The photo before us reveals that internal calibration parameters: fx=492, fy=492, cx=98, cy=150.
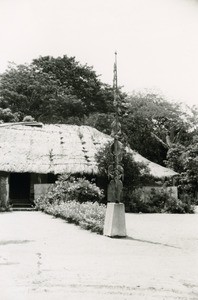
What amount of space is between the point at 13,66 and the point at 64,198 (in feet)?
62.6

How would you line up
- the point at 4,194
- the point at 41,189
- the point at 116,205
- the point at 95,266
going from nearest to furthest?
the point at 95,266
the point at 116,205
the point at 4,194
the point at 41,189

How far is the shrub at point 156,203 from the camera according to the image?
70.0 ft

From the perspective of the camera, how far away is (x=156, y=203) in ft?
72.1

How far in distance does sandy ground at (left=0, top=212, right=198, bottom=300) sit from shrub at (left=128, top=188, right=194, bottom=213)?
32.0 feet

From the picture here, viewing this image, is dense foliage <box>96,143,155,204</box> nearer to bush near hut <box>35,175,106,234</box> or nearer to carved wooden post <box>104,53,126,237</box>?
bush near hut <box>35,175,106,234</box>

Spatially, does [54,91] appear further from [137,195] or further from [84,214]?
[84,214]

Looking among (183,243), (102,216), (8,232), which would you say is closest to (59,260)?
(183,243)

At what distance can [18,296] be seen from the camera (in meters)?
5.06

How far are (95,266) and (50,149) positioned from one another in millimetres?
17233

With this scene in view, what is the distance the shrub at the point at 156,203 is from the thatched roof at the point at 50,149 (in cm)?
209

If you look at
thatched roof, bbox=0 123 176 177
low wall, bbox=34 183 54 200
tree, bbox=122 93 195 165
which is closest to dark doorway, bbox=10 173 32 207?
thatched roof, bbox=0 123 176 177

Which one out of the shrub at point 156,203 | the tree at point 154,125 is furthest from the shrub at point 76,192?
the tree at point 154,125

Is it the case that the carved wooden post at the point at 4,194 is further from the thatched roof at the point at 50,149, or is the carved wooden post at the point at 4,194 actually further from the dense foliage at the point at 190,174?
the dense foliage at the point at 190,174

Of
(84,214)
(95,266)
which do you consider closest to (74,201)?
(84,214)
